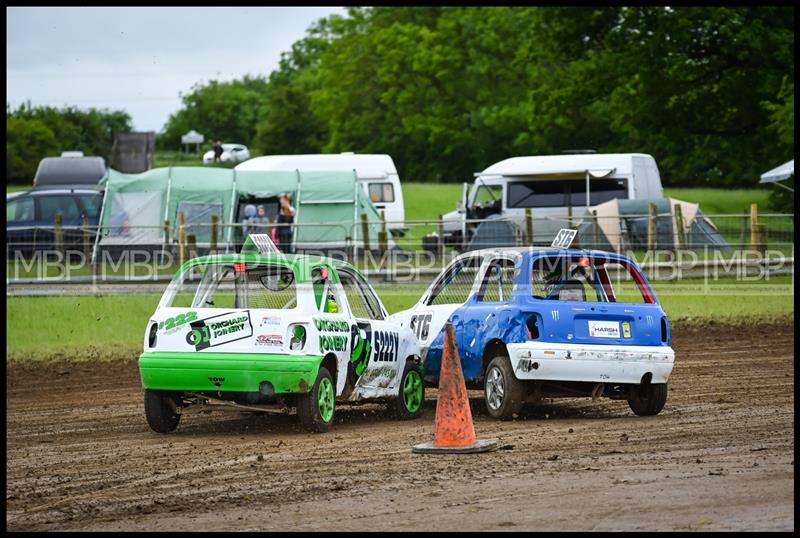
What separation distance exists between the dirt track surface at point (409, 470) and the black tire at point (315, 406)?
12cm

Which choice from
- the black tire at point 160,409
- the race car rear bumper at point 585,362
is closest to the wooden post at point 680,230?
the race car rear bumper at point 585,362

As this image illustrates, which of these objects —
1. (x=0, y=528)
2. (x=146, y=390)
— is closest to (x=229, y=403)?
(x=146, y=390)

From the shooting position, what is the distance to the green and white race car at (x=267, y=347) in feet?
37.8

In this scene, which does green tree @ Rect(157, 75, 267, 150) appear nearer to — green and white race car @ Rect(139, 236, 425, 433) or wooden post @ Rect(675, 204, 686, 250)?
wooden post @ Rect(675, 204, 686, 250)

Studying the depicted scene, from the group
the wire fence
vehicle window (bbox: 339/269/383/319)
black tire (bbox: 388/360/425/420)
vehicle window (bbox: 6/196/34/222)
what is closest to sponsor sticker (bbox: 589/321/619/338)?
black tire (bbox: 388/360/425/420)

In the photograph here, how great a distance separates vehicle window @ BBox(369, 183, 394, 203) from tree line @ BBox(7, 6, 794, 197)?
11467 mm

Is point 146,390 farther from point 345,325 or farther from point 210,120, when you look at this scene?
point 210,120

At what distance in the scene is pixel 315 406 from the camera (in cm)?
1165

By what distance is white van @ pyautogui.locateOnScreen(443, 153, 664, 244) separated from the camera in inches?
1390

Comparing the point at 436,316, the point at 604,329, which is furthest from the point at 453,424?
the point at 436,316

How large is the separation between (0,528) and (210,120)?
118m

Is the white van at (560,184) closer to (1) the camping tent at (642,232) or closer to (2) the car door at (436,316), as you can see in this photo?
(1) the camping tent at (642,232)

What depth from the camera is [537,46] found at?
5156 cm

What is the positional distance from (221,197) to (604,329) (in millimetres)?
23229
